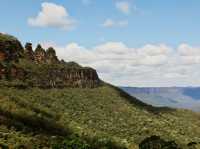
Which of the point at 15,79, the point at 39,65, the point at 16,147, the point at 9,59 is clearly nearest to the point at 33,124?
the point at 16,147

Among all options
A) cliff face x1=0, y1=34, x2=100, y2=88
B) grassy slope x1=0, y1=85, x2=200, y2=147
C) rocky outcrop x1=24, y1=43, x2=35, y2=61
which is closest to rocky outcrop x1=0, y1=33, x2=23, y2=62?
cliff face x1=0, y1=34, x2=100, y2=88

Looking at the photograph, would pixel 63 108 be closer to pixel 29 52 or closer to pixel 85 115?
pixel 85 115

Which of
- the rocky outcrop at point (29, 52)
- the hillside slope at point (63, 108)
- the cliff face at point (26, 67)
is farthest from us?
the rocky outcrop at point (29, 52)

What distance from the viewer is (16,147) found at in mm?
57844

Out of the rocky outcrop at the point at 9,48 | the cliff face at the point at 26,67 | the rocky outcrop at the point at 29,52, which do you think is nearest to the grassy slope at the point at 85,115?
the cliff face at the point at 26,67

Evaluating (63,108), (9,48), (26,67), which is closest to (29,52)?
(26,67)

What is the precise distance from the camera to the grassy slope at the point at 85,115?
108 m

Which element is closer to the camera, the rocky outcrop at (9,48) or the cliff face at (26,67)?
the cliff face at (26,67)

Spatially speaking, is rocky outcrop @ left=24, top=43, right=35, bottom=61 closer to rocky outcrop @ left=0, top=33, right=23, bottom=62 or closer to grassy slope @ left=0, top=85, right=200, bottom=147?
rocky outcrop @ left=0, top=33, right=23, bottom=62

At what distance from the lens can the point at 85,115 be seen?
153 m

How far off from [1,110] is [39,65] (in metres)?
94.4

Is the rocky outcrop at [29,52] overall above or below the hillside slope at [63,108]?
above

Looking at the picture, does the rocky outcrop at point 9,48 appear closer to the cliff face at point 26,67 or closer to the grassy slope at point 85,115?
the cliff face at point 26,67

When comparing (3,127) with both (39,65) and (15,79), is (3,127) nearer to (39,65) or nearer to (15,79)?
(15,79)
